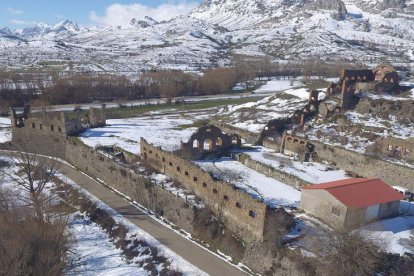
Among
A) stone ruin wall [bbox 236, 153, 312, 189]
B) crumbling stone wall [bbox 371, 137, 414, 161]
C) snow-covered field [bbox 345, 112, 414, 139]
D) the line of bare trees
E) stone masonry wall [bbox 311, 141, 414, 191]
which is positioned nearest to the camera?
stone ruin wall [bbox 236, 153, 312, 189]

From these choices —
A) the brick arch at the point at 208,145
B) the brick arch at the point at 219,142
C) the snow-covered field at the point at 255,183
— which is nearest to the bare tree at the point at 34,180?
the snow-covered field at the point at 255,183

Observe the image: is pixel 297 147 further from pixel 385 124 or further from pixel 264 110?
pixel 264 110

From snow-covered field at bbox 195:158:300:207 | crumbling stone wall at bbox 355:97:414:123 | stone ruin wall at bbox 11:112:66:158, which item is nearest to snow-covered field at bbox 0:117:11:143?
stone ruin wall at bbox 11:112:66:158

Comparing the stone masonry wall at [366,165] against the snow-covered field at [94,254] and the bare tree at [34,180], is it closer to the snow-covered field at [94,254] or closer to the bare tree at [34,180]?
the snow-covered field at [94,254]

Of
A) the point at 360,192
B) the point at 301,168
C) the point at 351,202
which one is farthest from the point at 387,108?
the point at 351,202

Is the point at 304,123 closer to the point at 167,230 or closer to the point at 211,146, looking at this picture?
the point at 211,146

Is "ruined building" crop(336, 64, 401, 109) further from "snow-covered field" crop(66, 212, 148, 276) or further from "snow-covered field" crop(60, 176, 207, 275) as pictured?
"snow-covered field" crop(66, 212, 148, 276)
